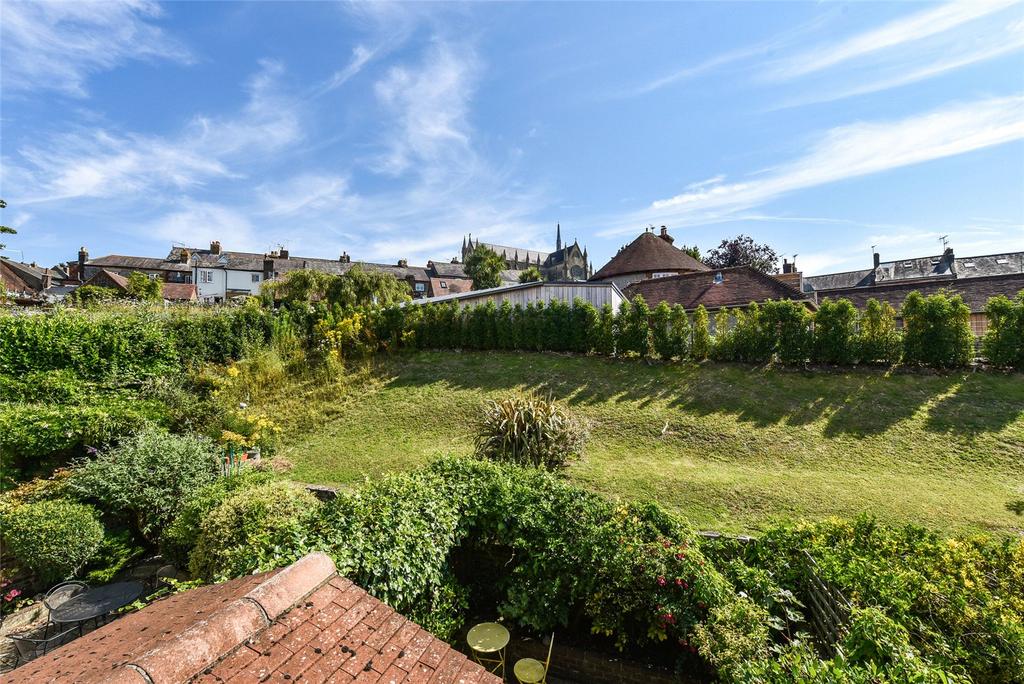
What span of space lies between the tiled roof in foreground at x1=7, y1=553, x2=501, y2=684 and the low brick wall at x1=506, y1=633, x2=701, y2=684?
8.91ft

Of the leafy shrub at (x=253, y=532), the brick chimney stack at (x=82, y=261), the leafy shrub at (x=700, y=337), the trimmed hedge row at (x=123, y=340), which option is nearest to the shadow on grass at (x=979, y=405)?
the leafy shrub at (x=700, y=337)

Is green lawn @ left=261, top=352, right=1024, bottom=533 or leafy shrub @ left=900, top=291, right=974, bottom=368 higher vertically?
leafy shrub @ left=900, top=291, right=974, bottom=368

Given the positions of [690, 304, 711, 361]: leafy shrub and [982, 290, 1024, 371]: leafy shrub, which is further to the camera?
[690, 304, 711, 361]: leafy shrub

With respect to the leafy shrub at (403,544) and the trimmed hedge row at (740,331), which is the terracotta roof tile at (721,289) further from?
the leafy shrub at (403,544)

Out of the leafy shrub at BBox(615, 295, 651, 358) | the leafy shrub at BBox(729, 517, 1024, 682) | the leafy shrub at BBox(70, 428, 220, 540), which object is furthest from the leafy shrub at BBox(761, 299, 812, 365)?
the leafy shrub at BBox(70, 428, 220, 540)

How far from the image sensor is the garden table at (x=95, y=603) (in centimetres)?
526

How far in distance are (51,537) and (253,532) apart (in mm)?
4047

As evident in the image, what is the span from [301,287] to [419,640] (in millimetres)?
26656

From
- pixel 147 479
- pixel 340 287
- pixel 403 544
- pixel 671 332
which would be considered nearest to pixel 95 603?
pixel 147 479

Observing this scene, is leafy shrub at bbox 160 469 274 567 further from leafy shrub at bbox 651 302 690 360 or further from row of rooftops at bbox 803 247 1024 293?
row of rooftops at bbox 803 247 1024 293

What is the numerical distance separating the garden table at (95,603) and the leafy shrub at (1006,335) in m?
19.0

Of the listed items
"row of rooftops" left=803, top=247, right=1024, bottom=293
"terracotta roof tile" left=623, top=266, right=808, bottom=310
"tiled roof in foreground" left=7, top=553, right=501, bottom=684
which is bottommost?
"tiled roof in foreground" left=7, top=553, right=501, bottom=684

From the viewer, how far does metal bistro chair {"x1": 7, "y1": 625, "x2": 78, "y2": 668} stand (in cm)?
512

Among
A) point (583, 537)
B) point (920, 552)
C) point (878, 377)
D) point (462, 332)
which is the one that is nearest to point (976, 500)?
point (920, 552)
